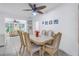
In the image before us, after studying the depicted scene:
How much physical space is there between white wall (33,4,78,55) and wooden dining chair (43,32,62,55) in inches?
2.3

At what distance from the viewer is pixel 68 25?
4.58 ft

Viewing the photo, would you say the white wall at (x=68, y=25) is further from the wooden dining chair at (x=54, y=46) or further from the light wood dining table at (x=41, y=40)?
the light wood dining table at (x=41, y=40)

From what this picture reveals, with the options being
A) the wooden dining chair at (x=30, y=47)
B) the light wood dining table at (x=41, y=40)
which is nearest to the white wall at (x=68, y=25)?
the light wood dining table at (x=41, y=40)

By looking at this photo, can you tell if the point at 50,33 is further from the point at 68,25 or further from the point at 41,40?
the point at 68,25

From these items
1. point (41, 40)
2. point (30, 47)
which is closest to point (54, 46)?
point (41, 40)

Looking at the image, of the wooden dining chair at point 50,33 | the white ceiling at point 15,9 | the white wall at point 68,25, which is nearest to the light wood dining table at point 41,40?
the wooden dining chair at point 50,33

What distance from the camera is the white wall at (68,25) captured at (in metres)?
1.38

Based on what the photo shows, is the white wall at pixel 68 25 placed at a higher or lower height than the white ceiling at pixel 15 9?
lower

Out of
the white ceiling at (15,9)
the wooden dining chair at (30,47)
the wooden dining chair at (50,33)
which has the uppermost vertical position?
the white ceiling at (15,9)

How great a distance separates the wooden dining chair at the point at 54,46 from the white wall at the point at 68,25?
2.3 inches

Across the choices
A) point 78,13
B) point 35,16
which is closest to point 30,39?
point 35,16

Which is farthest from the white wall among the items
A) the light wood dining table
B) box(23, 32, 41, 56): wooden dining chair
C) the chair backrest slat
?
box(23, 32, 41, 56): wooden dining chair

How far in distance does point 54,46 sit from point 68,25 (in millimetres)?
374

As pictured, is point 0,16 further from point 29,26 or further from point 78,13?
point 78,13
